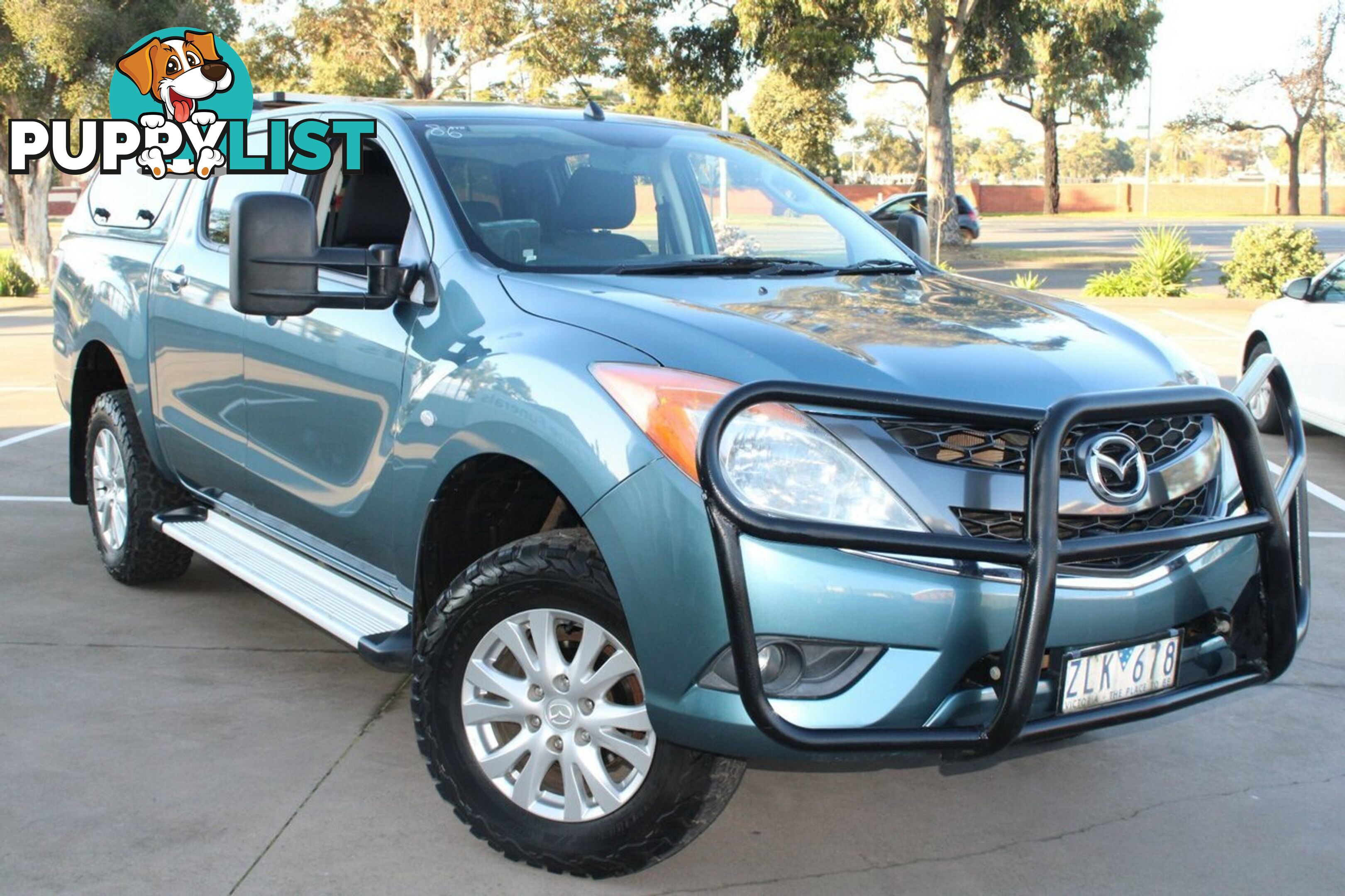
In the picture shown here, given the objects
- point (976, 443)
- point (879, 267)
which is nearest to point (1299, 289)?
point (879, 267)

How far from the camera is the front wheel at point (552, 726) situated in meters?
3.16

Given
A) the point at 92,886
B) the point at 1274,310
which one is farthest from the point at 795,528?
the point at 1274,310

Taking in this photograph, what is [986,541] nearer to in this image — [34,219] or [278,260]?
[278,260]

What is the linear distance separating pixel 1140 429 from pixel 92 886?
2.61 m

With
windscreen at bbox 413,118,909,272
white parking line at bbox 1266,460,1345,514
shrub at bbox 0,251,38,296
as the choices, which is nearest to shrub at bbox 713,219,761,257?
windscreen at bbox 413,118,909,272

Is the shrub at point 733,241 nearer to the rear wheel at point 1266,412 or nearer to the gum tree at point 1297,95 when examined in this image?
the rear wheel at point 1266,412

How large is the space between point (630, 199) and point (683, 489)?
1.75m

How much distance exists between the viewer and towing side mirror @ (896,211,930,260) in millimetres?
5199

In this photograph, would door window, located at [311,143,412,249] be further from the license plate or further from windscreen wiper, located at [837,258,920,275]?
the license plate

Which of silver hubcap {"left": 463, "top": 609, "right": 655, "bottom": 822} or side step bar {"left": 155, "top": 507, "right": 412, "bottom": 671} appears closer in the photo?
silver hubcap {"left": 463, "top": 609, "right": 655, "bottom": 822}

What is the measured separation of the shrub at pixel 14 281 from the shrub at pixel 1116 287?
1554cm

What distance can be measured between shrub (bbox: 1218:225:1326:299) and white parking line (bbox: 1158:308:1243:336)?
2176 mm

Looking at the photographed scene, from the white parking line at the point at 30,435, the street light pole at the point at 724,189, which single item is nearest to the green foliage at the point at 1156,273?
the white parking line at the point at 30,435

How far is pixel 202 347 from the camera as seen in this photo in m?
4.89
